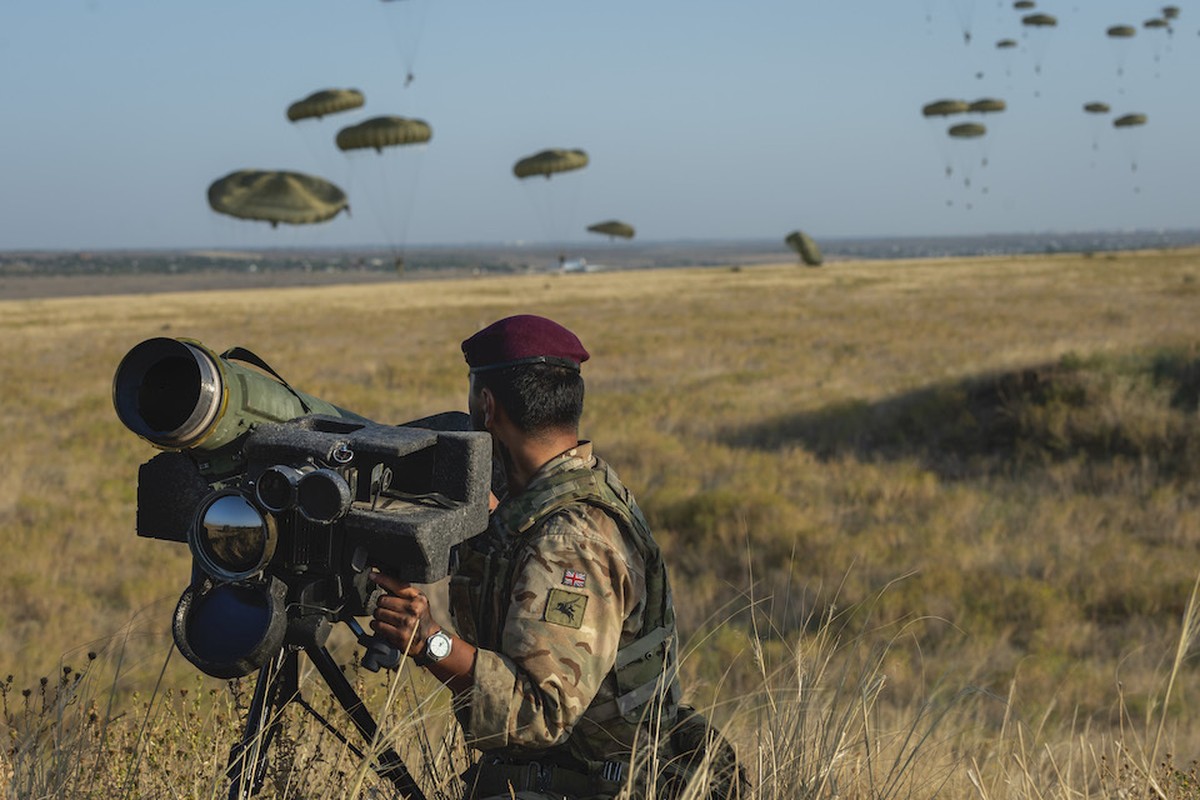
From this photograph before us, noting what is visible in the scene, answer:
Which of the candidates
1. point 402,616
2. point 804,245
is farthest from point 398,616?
point 804,245

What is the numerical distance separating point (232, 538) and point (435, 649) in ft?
1.49

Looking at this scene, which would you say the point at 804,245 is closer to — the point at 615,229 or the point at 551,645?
the point at 615,229

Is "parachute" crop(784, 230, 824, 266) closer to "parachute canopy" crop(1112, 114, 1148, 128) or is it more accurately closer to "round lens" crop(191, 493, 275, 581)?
"parachute canopy" crop(1112, 114, 1148, 128)

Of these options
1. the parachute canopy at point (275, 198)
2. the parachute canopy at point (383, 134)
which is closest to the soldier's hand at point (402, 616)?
the parachute canopy at point (383, 134)

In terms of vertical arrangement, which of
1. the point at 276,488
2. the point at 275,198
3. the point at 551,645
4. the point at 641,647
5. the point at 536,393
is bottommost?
the point at 641,647

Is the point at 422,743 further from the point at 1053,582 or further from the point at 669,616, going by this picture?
the point at 1053,582

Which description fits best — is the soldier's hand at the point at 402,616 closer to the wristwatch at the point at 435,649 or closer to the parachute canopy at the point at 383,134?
the wristwatch at the point at 435,649

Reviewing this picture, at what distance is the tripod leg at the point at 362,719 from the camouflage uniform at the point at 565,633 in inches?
7.5

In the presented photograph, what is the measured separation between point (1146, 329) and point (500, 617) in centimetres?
2805

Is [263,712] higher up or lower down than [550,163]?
lower down

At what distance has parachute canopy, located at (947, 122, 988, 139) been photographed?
67.3 m

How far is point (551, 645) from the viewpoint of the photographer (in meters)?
2.19

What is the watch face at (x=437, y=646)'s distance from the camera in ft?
6.77

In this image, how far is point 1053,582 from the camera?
884 centimetres
